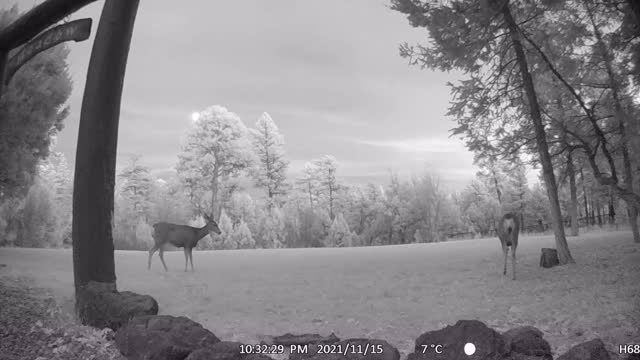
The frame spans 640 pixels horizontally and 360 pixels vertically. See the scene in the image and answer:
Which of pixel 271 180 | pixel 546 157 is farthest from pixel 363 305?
pixel 271 180

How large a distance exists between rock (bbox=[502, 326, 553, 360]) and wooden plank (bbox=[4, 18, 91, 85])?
16.8 ft

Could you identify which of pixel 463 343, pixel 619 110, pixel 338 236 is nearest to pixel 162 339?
pixel 463 343

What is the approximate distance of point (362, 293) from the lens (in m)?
6.75

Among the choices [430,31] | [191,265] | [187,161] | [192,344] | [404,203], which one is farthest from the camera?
[404,203]

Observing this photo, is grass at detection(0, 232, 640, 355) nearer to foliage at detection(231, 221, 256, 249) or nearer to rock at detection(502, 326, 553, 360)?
rock at detection(502, 326, 553, 360)

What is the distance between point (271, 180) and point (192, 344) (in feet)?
65.9

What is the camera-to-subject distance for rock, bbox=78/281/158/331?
4.86 meters

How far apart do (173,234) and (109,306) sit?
262 centimetres

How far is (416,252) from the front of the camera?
10922mm

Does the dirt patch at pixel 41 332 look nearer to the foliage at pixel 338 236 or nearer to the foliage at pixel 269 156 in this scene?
the foliage at pixel 338 236

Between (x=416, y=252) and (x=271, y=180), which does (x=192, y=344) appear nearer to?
(x=416, y=252)

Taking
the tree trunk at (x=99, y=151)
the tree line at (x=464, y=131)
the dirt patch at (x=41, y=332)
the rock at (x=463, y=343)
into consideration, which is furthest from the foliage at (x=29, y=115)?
the rock at (x=463, y=343)

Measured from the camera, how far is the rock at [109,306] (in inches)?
191

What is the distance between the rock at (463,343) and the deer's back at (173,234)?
4.96 metres
